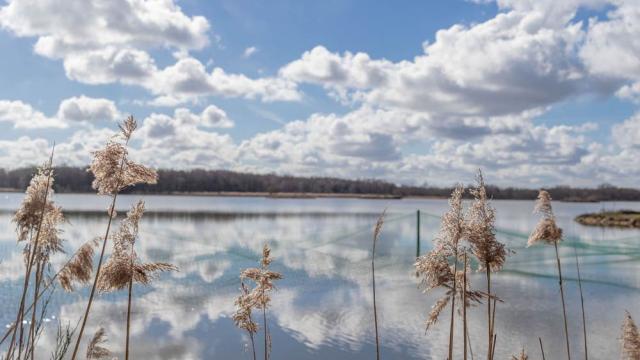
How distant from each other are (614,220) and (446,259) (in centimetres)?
5291

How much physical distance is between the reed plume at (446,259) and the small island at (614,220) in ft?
159

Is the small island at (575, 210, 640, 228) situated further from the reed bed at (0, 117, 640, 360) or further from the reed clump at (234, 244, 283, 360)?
the reed clump at (234, 244, 283, 360)

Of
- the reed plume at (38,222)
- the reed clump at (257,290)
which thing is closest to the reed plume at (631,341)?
the reed clump at (257,290)

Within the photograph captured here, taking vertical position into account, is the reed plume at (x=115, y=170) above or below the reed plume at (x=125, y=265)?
above

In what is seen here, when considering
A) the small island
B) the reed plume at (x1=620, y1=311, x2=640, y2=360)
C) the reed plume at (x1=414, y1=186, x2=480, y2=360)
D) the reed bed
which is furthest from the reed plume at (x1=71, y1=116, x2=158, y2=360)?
the small island

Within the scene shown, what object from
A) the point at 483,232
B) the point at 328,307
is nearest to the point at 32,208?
the point at 483,232

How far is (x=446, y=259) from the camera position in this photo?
111 inches

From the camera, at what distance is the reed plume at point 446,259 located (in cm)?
265

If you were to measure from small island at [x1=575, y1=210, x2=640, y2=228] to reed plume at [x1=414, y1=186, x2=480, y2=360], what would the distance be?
159 ft

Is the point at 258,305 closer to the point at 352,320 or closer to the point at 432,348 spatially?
the point at 432,348

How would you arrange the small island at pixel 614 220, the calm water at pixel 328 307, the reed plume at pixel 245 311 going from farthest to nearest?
the small island at pixel 614 220
the calm water at pixel 328 307
the reed plume at pixel 245 311

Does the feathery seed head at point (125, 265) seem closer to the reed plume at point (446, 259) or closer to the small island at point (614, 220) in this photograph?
the reed plume at point (446, 259)

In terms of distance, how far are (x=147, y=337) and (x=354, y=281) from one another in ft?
23.6

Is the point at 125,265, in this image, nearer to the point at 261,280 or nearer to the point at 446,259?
the point at 261,280
